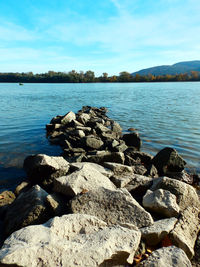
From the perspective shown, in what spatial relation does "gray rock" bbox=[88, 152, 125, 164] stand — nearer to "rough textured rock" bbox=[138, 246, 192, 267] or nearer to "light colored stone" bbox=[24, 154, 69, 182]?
"light colored stone" bbox=[24, 154, 69, 182]

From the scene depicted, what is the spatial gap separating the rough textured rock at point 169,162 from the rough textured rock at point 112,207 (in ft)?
13.5

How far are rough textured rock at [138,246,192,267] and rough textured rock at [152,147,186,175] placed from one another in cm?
495

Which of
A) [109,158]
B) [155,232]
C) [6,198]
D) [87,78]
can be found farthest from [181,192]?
[87,78]

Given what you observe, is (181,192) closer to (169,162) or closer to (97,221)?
(97,221)

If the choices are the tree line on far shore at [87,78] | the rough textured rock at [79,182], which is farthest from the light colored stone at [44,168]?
the tree line on far shore at [87,78]

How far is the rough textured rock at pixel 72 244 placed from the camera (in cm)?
287

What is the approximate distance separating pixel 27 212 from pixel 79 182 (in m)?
1.47

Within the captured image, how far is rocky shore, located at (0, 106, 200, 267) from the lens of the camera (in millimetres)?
3047

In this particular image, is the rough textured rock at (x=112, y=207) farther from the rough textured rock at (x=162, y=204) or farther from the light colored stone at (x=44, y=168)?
the light colored stone at (x=44, y=168)

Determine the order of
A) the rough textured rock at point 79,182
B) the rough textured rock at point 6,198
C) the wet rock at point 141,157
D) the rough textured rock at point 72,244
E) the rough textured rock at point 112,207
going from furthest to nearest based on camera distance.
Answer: the wet rock at point 141,157 → the rough textured rock at point 6,198 → the rough textured rock at point 79,182 → the rough textured rock at point 112,207 → the rough textured rock at point 72,244

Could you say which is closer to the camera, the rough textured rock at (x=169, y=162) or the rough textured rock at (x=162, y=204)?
the rough textured rock at (x=162, y=204)

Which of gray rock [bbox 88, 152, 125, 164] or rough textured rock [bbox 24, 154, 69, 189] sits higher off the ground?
rough textured rock [bbox 24, 154, 69, 189]

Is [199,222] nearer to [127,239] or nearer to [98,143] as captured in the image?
[127,239]

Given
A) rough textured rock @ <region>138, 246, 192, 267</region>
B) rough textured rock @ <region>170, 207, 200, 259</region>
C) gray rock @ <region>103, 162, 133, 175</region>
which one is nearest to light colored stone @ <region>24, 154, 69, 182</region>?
gray rock @ <region>103, 162, 133, 175</region>
